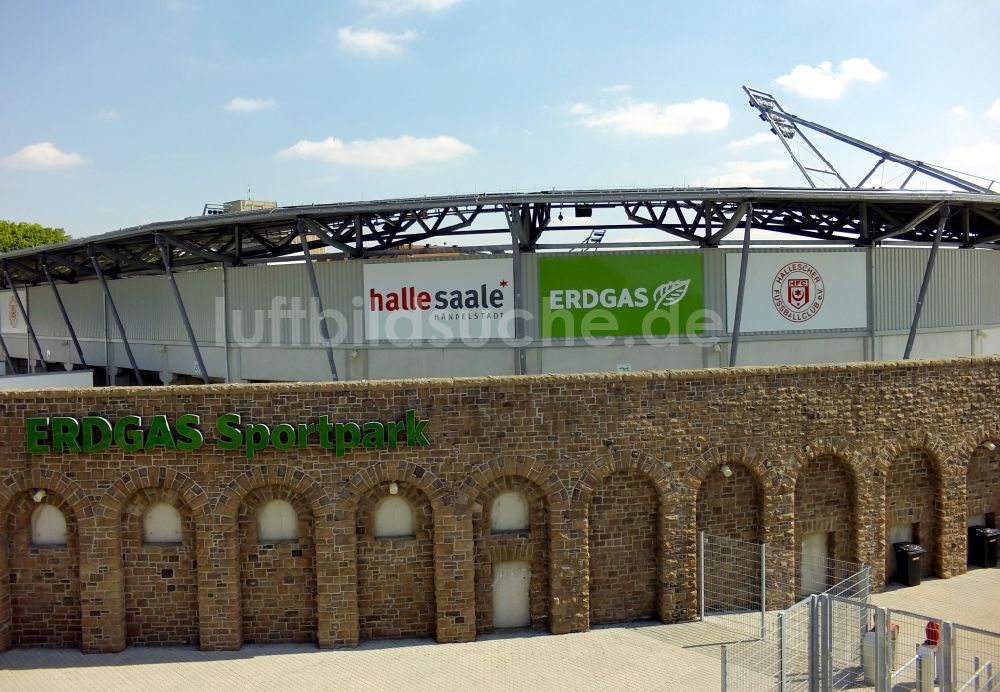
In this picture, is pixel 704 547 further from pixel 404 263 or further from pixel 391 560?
pixel 404 263

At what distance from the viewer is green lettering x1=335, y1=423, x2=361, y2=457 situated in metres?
13.9

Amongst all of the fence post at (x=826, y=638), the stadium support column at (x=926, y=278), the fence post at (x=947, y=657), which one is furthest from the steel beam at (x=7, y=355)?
the fence post at (x=947, y=657)

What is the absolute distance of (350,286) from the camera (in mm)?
21359

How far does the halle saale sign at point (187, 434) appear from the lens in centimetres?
1373

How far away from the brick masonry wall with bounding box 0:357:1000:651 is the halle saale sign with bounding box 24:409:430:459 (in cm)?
19

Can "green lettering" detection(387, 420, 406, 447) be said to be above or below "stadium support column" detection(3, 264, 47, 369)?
below

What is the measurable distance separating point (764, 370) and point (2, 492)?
49.0 ft

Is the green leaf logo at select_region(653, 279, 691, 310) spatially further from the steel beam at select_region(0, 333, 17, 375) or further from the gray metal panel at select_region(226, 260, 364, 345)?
the steel beam at select_region(0, 333, 17, 375)

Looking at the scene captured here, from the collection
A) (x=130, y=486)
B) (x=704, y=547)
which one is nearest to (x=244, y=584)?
(x=130, y=486)

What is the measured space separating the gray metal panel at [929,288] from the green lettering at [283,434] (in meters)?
17.5

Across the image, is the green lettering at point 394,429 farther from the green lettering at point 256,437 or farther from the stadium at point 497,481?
the green lettering at point 256,437

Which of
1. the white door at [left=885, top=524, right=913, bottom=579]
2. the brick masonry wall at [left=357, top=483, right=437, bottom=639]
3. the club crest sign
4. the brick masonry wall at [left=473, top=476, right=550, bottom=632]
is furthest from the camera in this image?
the club crest sign

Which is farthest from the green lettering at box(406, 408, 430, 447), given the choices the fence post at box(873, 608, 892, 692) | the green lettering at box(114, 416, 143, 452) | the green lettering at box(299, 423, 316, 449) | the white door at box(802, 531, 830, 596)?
the white door at box(802, 531, 830, 596)

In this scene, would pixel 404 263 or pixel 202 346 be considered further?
pixel 202 346
